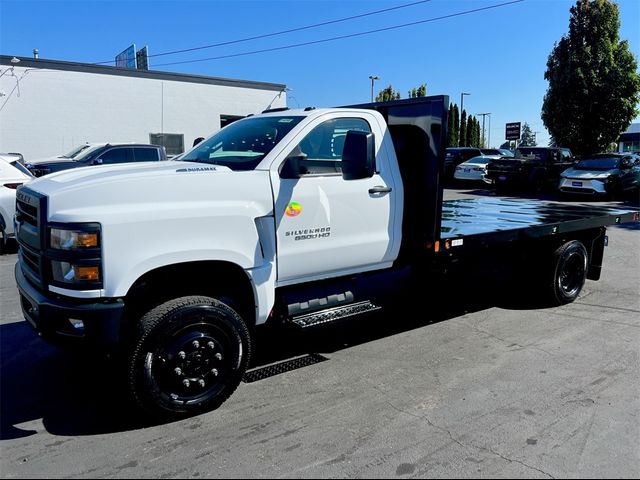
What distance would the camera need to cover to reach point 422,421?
11.8 ft

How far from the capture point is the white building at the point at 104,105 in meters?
21.2

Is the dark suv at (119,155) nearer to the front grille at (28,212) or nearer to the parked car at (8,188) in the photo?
the parked car at (8,188)

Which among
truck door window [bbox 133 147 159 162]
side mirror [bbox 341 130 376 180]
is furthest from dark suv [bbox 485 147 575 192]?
side mirror [bbox 341 130 376 180]

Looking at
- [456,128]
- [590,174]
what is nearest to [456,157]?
[590,174]

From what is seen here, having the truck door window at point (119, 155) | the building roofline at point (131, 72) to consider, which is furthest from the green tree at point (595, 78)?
the truck door window at point (119, 155)

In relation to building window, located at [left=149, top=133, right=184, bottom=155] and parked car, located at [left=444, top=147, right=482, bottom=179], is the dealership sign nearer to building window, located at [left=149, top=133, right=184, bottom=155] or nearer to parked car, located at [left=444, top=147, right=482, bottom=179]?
parked car, located at [left=444, top=147, right=482, bottom=179]

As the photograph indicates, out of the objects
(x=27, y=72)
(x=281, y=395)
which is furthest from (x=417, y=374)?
(x=27, y=72)

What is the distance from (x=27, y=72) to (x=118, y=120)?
3916 millimetres

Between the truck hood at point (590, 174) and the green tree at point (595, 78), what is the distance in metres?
9.17

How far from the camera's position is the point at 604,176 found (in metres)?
18.5

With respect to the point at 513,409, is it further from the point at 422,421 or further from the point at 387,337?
the point at 387,337

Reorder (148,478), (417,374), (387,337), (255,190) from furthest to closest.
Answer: (387,337)
(417,374)
(255,190)
(148,478)

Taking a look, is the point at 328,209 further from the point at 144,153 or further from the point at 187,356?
the point at 144,153

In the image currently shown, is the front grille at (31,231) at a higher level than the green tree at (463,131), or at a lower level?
lower
